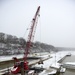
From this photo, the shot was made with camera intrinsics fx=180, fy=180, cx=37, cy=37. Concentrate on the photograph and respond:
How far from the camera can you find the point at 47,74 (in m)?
15.1

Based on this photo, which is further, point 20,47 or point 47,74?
point 20,47

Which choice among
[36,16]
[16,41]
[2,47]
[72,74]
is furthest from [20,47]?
[72,74]

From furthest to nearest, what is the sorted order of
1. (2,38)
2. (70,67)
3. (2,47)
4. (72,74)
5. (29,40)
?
1. (2,38)
2. (2,47)
3. (29,40)
4. (70,67)
5. (72,74)

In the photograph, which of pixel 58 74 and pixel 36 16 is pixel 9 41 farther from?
pixel 58 74

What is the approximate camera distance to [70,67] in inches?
898

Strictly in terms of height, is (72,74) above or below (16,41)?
below

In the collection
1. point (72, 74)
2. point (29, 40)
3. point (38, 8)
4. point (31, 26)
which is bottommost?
point (72, 74)

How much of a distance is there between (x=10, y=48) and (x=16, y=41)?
1000 centimetres

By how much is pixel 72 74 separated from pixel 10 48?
39.4 meters

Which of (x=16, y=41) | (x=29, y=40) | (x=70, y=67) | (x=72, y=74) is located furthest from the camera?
(x=16, y=41)

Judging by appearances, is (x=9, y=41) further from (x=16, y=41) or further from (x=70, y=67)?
(x=70, y=67)

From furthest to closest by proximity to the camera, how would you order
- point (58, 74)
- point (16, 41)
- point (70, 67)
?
point (16, 41), point (70, 67), point (58, 74)

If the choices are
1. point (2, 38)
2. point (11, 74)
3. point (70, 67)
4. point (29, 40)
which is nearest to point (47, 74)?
point (11, 74)

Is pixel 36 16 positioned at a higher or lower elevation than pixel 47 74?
higher
